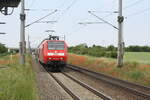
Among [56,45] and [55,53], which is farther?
[56,45]

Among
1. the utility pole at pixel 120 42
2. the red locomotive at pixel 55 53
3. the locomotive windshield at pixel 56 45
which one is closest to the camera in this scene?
the utility pole at pixel 120 42

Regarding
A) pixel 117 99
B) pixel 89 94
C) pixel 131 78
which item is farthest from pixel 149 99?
pixel 131 78

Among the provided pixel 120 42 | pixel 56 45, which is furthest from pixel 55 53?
pixel 120 42

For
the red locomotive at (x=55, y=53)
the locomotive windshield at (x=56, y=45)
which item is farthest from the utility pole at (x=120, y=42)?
the locomotive windshield at (x=56, y=45)

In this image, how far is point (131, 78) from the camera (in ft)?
75.7

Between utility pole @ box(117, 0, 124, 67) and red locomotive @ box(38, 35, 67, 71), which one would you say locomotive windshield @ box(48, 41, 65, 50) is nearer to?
red locomotive @ box(38, 35, 67, 71)

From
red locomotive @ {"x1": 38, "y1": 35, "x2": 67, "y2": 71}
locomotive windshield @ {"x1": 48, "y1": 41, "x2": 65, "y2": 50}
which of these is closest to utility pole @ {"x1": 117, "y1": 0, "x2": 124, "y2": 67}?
red locomotive @ {"x1": 38, "y1": 35, "x2": 67, "y2": 71}

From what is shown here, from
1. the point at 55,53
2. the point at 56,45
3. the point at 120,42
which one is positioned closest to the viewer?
the point at 120,42

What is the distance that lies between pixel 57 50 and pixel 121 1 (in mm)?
7189

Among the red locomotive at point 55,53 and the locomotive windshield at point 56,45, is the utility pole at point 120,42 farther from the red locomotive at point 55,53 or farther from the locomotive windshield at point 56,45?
the locomotive windshield at point 56,45

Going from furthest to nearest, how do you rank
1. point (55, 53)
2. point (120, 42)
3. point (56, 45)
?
point (56, 45) < point (55, 53) < point (120, 42)

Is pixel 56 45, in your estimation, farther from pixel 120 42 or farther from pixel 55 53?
pixel 120 42

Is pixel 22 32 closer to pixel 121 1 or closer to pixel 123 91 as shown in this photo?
pixel 121 1

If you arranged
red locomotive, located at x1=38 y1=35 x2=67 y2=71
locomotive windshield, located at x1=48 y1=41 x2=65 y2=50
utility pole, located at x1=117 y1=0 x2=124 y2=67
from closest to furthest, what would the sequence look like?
utility pole, located at x1=117 y1=0 x2=124 y2=67, red locomotive, located at x1=38 y1=35 x2=67 y2=71, locomotive windshield, located at x1=48 y1=41 x2=65 y2=50
